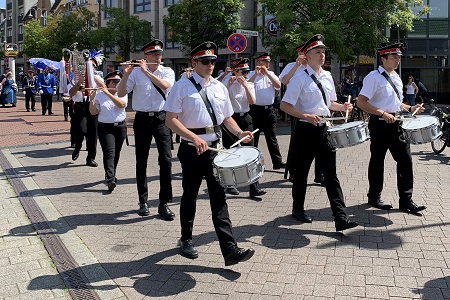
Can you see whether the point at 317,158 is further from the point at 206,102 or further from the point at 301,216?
the point at 206,102

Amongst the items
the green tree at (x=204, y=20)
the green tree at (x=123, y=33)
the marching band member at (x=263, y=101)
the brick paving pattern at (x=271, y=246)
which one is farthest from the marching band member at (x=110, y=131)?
the green tree at (x=123, y=33)

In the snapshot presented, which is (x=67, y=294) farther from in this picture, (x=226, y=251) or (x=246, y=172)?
(x=246, y=172)

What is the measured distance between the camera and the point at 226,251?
4.54 metres

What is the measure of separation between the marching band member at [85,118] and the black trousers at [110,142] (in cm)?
135

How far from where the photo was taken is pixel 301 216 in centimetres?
617

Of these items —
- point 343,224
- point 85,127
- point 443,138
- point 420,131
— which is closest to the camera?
point 343,224

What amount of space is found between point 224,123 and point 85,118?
6.41 m

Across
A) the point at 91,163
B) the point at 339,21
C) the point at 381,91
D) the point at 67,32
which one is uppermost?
the point at 67,32

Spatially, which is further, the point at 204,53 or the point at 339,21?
the point at 339,21

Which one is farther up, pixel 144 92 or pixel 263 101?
pixel 144 92

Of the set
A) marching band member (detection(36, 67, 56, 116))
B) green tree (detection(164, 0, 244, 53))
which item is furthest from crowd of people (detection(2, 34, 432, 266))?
green tree (detection(164, 0, 244, 53))

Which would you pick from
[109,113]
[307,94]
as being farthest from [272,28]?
[307,94]

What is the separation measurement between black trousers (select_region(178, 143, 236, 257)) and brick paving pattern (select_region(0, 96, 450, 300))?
32cm

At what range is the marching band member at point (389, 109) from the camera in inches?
247
